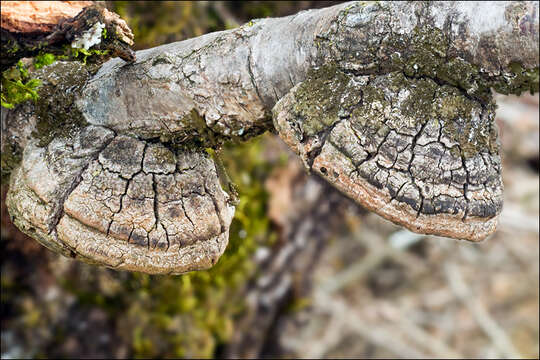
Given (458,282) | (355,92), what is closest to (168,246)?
(355,92)

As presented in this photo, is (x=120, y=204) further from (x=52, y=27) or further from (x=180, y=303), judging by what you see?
(x=180, y=303)

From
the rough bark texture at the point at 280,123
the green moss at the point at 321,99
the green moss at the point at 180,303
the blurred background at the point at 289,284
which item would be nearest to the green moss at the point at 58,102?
the rough bark texture at the point at 280,123

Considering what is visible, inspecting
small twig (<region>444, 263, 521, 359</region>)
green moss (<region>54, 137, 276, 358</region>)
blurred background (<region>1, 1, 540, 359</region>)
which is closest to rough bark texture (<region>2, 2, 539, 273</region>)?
blurred background (<region>1, 1, 540, 359</region>)

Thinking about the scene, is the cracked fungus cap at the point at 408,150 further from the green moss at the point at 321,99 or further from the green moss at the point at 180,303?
the green moss at the point at 180,303

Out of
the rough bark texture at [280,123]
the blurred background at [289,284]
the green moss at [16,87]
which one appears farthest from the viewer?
the blurred background at [289,284]

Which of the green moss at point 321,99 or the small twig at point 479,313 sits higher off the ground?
the green moss at point 321,99

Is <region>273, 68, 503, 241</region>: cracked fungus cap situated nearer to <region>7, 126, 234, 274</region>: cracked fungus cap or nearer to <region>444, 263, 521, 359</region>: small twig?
<region>7, 126, 234, 274</region>: cracked fungus cap

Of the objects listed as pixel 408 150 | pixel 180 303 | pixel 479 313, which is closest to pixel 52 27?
pixel 408 150
